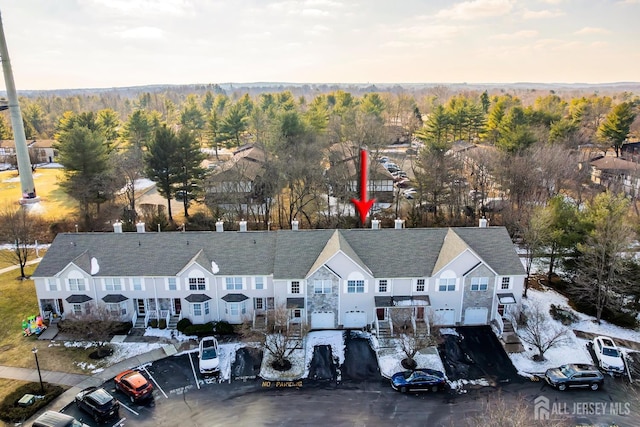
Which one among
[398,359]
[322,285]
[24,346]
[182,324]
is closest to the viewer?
[398,359]

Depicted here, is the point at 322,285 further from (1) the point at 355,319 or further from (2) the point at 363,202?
(2) the point at 363,202

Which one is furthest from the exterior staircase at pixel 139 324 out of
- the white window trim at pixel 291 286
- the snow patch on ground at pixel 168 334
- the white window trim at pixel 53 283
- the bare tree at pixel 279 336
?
the white window trim at pixel 291 286

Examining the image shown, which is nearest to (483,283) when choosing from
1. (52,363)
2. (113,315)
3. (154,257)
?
(154,257)

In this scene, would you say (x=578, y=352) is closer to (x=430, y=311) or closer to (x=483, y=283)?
(x=483, y=283)

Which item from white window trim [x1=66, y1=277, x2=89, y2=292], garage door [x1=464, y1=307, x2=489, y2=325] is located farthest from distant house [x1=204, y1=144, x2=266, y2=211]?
garage door [x1=464, y1=307, x2=489, y2=325]

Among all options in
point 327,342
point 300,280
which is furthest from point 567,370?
point 300,280

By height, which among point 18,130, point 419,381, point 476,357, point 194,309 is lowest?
point 476,357

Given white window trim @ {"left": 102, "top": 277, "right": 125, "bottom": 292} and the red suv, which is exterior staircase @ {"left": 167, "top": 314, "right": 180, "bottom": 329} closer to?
white window trim @ {"left": 102, "top": 277, "right": 125, "bottom": 292}
